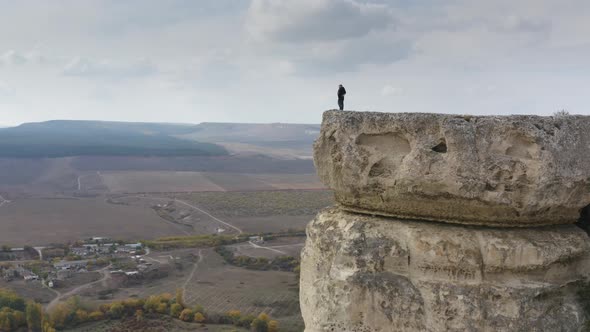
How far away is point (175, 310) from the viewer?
37.9 m

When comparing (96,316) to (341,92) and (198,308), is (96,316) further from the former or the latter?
(341,92)

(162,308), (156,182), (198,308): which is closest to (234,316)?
(198,308)

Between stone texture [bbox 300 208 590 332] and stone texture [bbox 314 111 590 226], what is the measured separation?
0.25 metres

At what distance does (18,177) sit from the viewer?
396ft

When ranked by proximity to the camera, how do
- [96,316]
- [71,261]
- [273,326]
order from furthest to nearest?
[71,261] → [96,316] → [273,326]

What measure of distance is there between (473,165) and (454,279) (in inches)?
47.6

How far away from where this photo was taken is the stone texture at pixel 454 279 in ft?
18.7

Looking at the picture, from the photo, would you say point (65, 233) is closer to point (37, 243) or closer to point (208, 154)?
point (37, 243)

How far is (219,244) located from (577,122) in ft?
186

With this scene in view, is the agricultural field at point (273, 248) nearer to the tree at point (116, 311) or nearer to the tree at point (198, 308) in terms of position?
the tree at point (198, 308)

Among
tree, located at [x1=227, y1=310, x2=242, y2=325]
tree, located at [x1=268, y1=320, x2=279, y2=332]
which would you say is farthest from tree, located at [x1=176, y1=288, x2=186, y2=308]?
tree, located at [x1=268, y1=320, x2=279, y2=332]

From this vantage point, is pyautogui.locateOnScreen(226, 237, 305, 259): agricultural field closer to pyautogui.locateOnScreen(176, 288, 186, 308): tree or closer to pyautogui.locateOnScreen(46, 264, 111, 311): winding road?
pyautogui.locateOnScreen(46, 264, 111, 311): winding road

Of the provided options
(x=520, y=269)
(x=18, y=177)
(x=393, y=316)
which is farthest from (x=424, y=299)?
(x=18, y=177)

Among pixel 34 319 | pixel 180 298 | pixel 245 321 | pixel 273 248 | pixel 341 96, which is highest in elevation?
pixel 341 96
